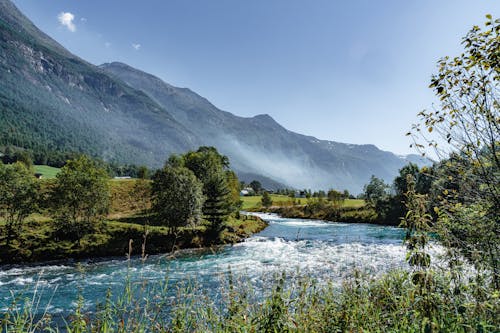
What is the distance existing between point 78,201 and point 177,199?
11.6 metres

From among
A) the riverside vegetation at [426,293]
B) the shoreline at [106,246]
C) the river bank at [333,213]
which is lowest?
the shoreline at [106,246]

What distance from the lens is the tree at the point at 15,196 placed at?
101 ft

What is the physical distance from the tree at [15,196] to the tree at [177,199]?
46.9 ft

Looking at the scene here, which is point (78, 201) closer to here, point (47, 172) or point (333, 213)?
point (333, 213)

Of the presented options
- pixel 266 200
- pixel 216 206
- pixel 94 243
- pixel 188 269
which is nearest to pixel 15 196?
pixel 94 243

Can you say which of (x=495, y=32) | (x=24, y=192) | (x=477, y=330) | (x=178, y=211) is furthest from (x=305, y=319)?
(x=24, y=192)

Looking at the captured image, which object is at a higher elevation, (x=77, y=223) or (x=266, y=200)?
(x=266, y=200)

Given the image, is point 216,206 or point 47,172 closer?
point 216,206

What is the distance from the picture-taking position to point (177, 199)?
38969mm

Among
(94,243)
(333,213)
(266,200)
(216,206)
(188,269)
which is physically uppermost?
(266,200)

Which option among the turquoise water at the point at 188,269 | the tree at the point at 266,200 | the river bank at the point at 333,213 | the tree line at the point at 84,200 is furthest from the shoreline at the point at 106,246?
the tree at the point at 266,200

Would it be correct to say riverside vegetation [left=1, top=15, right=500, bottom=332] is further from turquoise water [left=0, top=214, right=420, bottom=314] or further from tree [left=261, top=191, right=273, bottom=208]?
tree [left=261, top=191, right=273, bottom=208]

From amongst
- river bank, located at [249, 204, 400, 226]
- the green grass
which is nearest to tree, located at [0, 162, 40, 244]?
river bank, located at [249, 204, 400, 226]

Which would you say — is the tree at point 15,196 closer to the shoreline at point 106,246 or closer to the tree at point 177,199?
the shoreline at point 106,246
